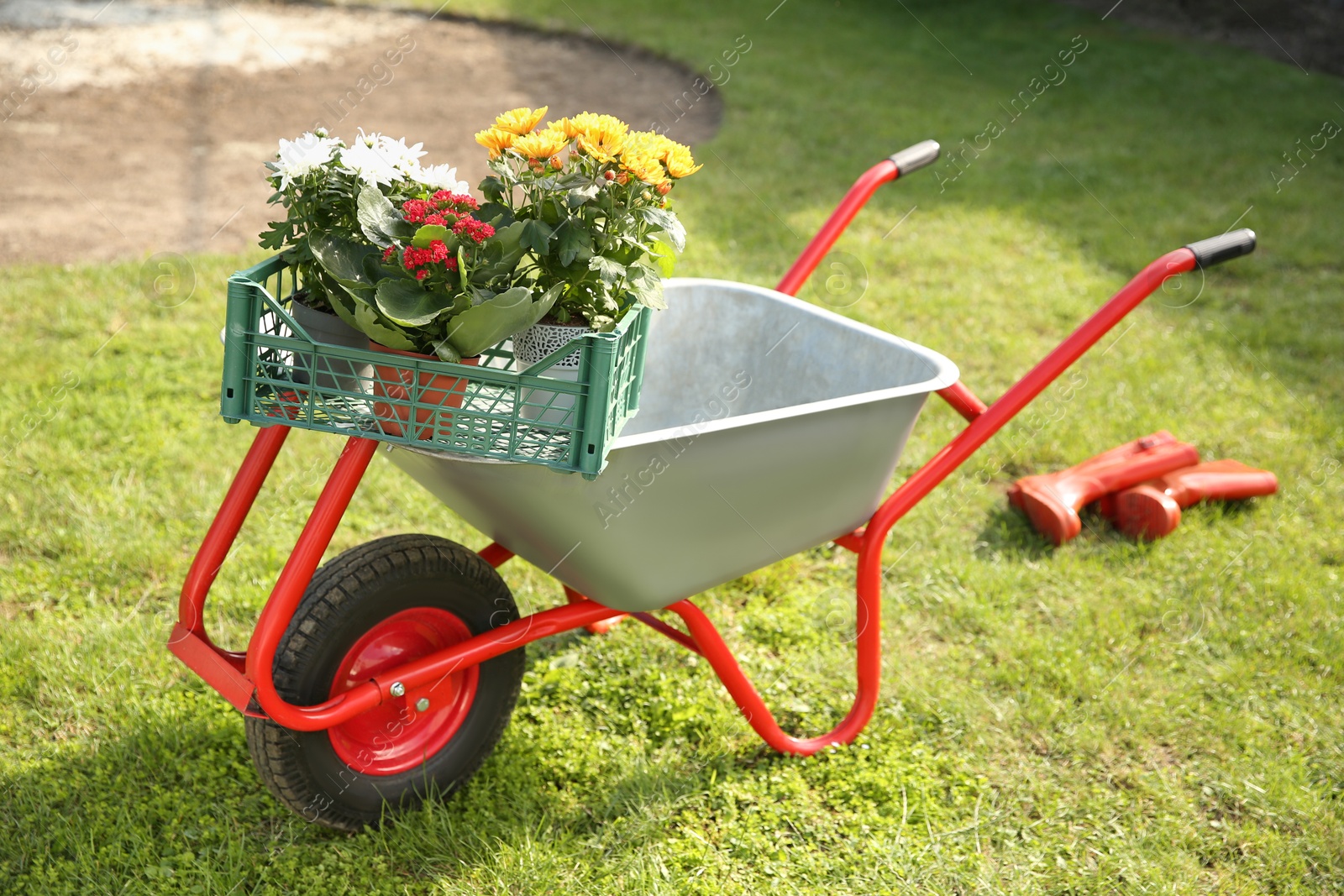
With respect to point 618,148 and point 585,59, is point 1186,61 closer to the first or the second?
point 585,59

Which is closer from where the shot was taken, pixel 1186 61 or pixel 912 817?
pixel 912 817

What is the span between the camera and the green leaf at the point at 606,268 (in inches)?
58.3

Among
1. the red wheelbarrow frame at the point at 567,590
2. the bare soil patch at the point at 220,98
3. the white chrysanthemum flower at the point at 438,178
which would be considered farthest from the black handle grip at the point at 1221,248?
the bare soil patch at the point at 220,98

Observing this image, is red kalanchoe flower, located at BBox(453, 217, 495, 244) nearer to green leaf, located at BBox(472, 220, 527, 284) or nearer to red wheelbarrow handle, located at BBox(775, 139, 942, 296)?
green leaf, located at BBox(472, 220, 527, 284)

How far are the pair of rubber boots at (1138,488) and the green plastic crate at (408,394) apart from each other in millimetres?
1669

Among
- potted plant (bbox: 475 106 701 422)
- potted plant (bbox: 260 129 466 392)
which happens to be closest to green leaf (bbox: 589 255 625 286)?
A: potted plant (bbox: 475 106 701 422)

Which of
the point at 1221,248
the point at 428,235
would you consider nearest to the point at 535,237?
the point at 428,235

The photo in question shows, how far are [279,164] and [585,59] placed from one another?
19.8ft

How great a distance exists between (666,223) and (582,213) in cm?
12

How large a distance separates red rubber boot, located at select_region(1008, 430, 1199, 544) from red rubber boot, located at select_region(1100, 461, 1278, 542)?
0.04 meters

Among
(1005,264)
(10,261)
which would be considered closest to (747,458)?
(1005,264)

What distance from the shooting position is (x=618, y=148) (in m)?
1.49

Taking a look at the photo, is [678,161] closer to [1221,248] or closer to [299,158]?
[299,158]

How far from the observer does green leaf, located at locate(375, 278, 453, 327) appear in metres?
1.37
